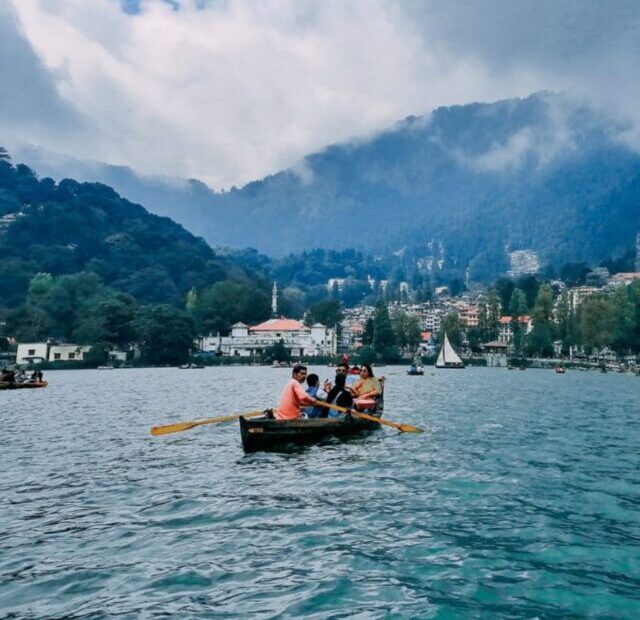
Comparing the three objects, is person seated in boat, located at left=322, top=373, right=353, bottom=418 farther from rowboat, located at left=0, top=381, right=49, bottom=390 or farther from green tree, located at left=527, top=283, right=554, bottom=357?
green tree, located at left=527, top=283, right=554, bottom=357

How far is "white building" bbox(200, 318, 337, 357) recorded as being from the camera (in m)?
187

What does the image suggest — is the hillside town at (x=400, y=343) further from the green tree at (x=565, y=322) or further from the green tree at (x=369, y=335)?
the green tree at (x=565, y=322)

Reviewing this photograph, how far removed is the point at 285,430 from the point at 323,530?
8.55 meters

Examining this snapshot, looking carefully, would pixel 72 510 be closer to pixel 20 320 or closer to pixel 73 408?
pixel 73 408

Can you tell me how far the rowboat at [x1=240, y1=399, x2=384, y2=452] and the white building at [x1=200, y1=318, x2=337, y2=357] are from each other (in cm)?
16321

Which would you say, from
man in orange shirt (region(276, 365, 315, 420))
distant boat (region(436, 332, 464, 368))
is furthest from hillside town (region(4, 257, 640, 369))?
man in orange shirt (region(276, 365, 315, 420))

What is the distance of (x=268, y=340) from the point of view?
18700 centimetres

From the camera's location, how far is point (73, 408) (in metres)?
39.1

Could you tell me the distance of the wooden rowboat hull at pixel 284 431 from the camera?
19266 mm

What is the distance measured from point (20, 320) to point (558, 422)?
5378 inches

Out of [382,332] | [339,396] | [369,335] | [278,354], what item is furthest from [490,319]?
[339,396]

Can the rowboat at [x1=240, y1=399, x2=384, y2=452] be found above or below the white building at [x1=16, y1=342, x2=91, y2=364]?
below

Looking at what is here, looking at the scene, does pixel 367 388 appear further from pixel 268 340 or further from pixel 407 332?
pixel 268 340

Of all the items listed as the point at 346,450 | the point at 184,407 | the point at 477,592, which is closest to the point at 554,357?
the point at 184,407
